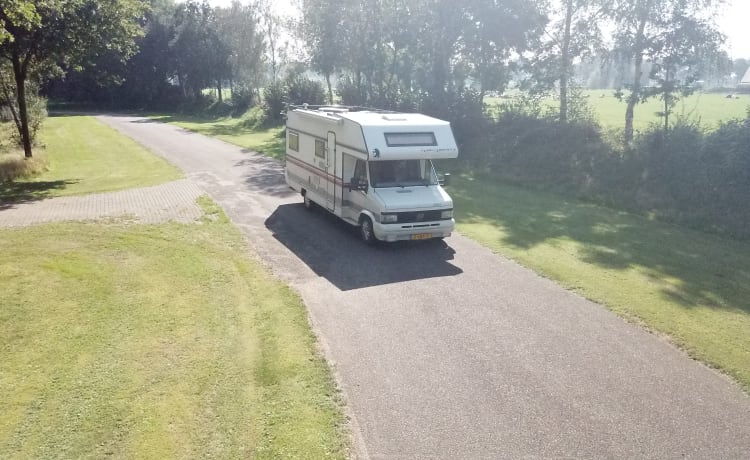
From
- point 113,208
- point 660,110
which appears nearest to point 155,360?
point 113,208

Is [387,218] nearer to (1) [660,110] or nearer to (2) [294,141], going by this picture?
(2) [294,141]

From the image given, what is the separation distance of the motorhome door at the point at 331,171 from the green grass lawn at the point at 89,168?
921 cm

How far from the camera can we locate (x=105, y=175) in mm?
22516

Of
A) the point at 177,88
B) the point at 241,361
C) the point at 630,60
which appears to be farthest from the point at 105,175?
the point at 177,88

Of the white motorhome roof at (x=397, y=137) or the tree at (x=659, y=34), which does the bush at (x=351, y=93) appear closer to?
the tree at (x=659, y=34)

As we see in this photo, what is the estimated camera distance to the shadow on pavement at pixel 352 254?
464 inches

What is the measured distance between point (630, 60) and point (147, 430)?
2316 cm

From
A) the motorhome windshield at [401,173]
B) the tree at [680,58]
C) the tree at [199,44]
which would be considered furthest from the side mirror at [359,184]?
the tree at [199,44]

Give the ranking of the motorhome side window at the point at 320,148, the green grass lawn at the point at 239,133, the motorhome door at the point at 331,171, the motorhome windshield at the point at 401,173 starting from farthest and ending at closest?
1. the green grass lawn at the point at 239,133
2. the motorhome side window at the point at 320,148
3. the motorhome door at the point at 331,171
4. the motorhome windshield at the point at 401,173

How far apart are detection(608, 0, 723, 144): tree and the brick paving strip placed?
17.9m

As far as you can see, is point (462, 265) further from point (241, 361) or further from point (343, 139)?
point (241, 361)

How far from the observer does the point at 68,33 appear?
19.6m

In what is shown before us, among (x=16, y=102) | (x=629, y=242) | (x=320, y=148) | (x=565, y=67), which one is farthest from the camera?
(x=16, y=102)

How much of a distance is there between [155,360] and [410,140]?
8045mm
